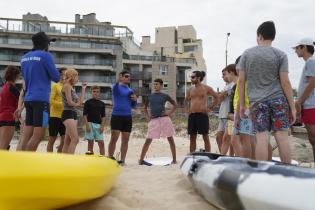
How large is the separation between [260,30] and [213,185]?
2003 millimetres

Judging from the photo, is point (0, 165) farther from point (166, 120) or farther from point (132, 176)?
point (166, 120)

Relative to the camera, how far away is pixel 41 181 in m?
2.76

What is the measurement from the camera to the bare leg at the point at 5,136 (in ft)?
18.9

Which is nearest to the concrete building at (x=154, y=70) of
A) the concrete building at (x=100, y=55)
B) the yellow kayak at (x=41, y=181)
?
the concrete building at (x=100, y=55)

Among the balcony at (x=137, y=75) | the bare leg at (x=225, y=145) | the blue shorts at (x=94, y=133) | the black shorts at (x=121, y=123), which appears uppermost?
the balcony at (x=137, y=75)

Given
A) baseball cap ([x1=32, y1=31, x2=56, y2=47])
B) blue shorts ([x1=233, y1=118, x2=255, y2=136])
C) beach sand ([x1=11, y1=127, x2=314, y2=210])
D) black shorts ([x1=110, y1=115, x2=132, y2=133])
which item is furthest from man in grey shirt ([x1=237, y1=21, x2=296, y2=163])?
black shorts ([x1=110, y1=115, x2=132, y2=133])

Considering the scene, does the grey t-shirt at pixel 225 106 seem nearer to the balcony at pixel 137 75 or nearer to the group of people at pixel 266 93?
the group of people at pixel 266 93

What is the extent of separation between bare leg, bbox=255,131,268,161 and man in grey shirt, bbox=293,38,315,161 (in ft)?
4.06

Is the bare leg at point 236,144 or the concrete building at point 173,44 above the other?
the concrete building at point 173,44

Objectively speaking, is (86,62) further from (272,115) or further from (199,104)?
(272,115)

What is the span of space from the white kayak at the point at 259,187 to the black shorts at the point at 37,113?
2237 mm

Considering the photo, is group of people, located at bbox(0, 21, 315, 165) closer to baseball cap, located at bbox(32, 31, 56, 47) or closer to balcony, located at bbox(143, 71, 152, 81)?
baseball cap, located at bbox(32, 31, 56, 47)

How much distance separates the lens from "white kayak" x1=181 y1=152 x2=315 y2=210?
229cm

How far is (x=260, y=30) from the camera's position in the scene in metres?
4.39
